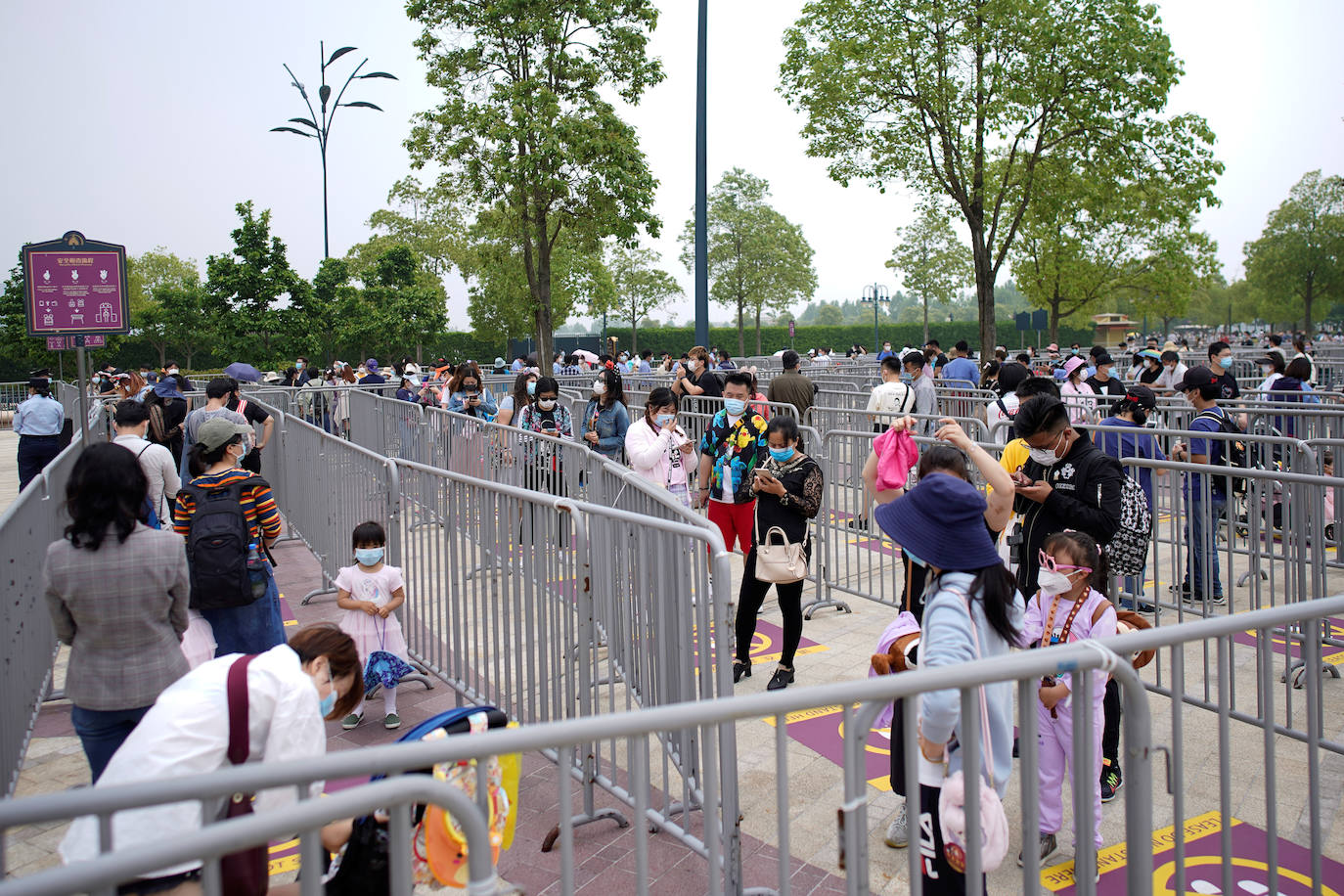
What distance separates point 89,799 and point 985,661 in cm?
194

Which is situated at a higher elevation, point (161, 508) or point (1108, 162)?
point (1108, 162)

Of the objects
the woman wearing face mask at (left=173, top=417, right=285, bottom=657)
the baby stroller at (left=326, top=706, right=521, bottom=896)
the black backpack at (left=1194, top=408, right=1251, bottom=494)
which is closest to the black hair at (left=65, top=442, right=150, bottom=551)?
the woman wearing face mask at (left=173, top=417, right=285, bottom=657)

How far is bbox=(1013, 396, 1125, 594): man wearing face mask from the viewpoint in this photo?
5.25 meters

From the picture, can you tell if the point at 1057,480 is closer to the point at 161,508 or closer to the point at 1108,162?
the point at 161,508

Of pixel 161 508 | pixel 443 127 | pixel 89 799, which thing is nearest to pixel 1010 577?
pixel 89 799

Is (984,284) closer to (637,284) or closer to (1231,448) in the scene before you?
(1231,448)

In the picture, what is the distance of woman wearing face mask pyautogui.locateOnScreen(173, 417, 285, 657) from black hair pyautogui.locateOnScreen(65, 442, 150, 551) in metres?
1.15

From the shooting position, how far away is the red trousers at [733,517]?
729 centimetres

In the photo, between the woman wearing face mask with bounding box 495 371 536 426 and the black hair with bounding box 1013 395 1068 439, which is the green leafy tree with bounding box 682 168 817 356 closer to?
the woman wearing face mask with bounding box 495 371 536 426

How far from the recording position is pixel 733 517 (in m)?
7.32

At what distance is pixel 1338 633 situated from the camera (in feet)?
22.0

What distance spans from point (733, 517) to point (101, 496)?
14.1 feet

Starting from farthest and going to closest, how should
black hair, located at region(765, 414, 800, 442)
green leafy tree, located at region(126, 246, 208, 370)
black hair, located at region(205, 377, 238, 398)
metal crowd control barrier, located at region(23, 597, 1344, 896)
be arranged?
green leafy tree, located at region(126, 246, 208, 370)
black hair, located at region(205, 377, 238, 398)
black hair, located at region(765, 414, 800, 442)
metal crowd control barrier, located at region(23, 597, 1344, 896)

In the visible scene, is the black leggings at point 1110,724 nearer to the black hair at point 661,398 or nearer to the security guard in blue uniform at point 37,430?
the black hair at point 661,398
